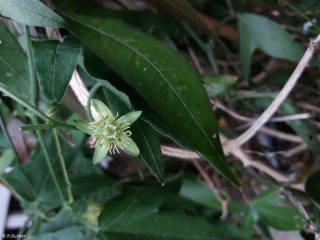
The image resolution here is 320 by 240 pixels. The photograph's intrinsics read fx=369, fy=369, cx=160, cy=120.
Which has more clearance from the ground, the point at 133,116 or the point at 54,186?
the point at 133,116

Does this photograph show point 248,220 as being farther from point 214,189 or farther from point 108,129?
point 108,129

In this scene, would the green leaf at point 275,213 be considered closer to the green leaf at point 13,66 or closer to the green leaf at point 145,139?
the green leaf at point 145,139

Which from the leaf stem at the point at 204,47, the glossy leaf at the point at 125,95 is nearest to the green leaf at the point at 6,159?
the glossy leaf at the point at 125,95

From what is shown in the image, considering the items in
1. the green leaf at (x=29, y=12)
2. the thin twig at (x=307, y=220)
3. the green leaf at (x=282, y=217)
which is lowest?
the green leaf at (x=282, y=217)

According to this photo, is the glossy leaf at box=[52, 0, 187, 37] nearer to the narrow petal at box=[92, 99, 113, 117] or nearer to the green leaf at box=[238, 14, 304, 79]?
the green leaf at box=[238, 14, 304, 79]

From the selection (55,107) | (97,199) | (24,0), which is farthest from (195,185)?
(24,0)

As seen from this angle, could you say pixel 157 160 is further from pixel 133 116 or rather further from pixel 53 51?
pixel 53 51

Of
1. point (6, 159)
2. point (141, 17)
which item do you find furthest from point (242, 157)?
point (6, 159)

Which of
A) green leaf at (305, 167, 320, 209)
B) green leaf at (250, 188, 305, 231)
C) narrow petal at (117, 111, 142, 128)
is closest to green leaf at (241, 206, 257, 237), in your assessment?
green leaf at (250, 188, 305, 231)
